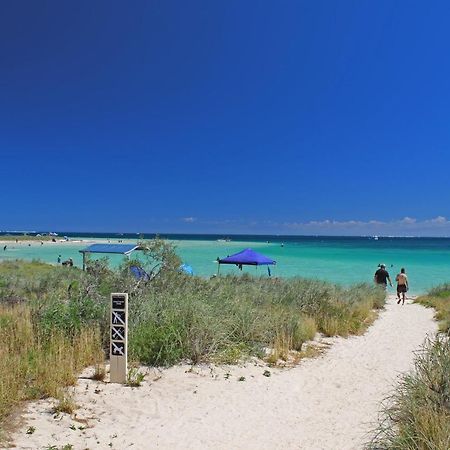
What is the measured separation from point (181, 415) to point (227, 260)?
49.6 feet

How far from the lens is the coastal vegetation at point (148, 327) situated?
6.13 m

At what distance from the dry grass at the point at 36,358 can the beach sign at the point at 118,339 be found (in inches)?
22.1

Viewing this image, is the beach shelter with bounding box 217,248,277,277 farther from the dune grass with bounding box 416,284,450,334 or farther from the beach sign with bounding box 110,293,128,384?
the beach sign with bounding box 110,293,128,384

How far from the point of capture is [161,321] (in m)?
8.12

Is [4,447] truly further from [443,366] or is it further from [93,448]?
[443,366]

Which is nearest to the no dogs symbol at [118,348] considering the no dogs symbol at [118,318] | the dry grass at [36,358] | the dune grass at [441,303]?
the no dogs symbol at [118,318]

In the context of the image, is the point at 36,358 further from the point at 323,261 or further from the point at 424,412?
the point at 323,261

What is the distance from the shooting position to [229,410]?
227 inches

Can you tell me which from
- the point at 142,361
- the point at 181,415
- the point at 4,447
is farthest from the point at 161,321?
the point at 4,447

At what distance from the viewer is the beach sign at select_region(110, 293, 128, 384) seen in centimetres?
641

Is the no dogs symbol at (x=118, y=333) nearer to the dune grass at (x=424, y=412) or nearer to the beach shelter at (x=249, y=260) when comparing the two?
the dune grass at (x=424, y=412)

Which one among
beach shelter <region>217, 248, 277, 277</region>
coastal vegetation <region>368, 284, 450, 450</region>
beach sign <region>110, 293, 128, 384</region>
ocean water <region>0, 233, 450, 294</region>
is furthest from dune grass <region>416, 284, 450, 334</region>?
beach sign <region>110, 293, 128, 384</region>

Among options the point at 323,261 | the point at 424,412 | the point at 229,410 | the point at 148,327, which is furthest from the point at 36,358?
the point at 323,261

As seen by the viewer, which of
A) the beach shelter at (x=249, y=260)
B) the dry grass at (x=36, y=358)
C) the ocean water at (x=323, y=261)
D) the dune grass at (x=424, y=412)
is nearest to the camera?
the dune grass at (x=424, y=412)
